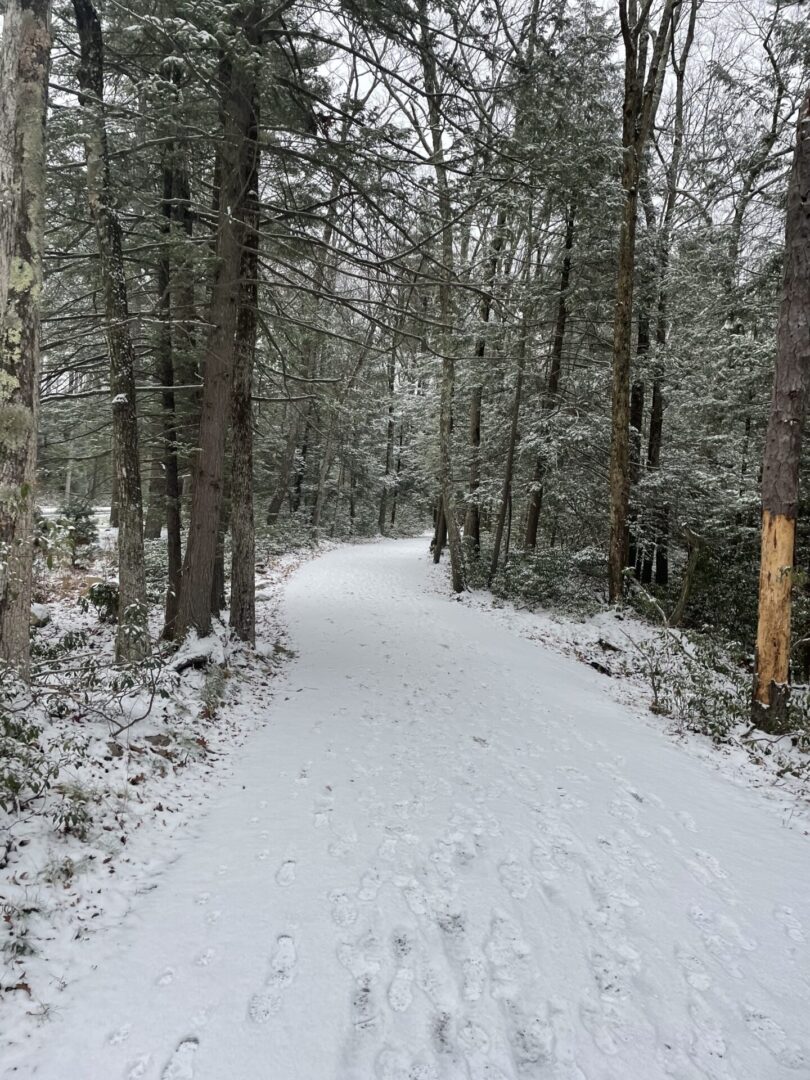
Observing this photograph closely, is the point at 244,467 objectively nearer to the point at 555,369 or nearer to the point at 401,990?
the point at 401,990

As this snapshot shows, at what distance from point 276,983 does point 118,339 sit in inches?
242

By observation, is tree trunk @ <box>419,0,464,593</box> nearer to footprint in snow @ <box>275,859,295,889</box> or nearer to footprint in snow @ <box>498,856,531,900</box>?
footprint in snow @ <box>498,856,531,900</box>

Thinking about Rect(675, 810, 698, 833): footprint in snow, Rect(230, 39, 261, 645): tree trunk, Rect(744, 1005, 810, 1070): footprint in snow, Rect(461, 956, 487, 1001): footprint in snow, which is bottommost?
Rect(675, 810, 698, 833): footprint in snow

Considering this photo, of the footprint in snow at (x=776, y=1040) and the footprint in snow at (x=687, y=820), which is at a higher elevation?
the footprint in snow at (x=776, y=1040)

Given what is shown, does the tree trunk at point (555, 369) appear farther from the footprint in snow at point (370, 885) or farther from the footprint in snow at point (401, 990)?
the footprint in snow at point (401, 990)

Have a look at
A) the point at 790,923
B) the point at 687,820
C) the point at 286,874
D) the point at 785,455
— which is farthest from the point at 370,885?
the point at 785,455

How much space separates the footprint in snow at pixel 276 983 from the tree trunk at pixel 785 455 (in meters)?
5.43

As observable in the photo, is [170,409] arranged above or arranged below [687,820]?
above

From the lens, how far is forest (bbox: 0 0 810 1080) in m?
3.84

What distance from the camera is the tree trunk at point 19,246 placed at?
3.51 meters

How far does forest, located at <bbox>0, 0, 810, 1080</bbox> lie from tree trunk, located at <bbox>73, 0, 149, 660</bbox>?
4 cm

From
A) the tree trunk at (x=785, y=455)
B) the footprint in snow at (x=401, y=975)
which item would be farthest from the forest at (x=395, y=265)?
the footprint in snow at (x=401, y=975)

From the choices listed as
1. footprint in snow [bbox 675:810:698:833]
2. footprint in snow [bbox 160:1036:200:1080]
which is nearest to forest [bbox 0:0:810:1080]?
footprint in snow [bbox 160:1036:200:1080]

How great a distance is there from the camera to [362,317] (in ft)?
28.8
